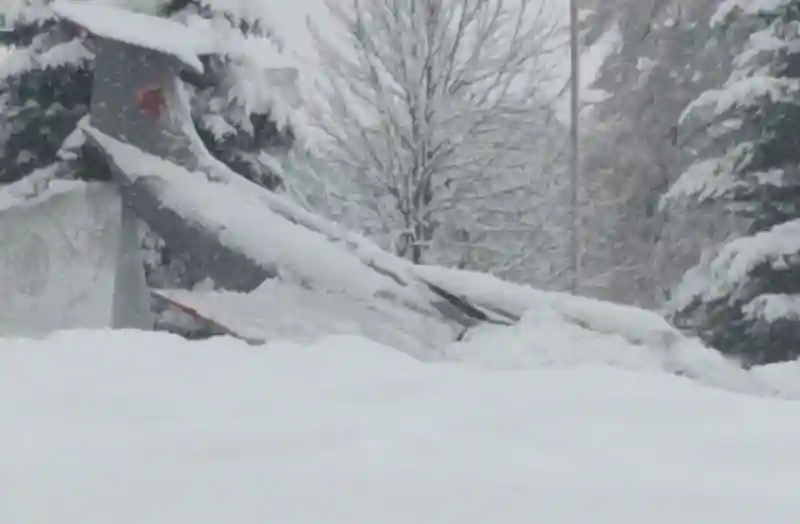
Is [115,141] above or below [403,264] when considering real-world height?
above

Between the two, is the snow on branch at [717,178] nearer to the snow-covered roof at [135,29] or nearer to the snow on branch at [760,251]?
the snow on branch at [760,251]

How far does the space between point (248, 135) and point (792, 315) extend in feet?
16.8

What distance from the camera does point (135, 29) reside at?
7699 mm

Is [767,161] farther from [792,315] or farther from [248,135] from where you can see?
[248,135]

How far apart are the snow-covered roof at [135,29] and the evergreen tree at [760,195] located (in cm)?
470

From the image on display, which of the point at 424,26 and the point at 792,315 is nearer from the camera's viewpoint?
the point at 792,315

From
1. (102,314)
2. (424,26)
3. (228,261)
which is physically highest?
(424,26)

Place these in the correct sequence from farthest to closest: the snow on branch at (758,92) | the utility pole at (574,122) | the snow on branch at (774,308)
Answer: the utility pole at (574,122) < the snow on branch at (758,92) < the snow on branch at (774,308)

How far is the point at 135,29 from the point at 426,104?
22.5 ft

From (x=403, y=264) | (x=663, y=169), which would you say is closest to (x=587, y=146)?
(x=663, y=169)

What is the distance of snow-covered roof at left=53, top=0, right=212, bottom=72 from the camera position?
759 centimetres

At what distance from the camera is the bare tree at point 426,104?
14.2 m

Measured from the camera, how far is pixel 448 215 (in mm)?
14688

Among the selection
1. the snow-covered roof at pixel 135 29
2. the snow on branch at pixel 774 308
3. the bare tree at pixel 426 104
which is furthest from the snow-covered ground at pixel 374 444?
the bare tree at pixel 426 104
